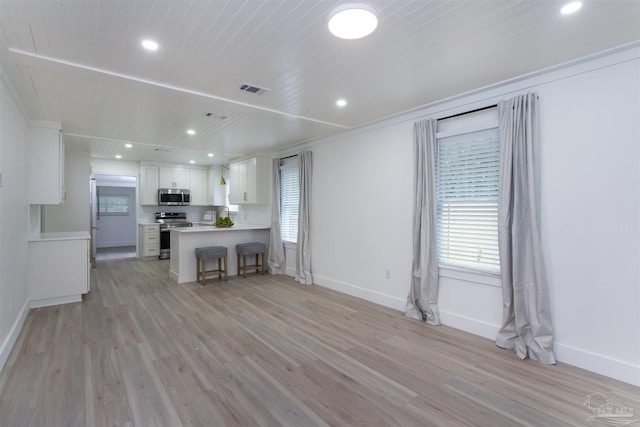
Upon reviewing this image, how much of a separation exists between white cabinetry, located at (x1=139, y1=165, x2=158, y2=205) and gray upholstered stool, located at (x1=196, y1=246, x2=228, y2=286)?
11.2 feet

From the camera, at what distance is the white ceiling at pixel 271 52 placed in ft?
6.24

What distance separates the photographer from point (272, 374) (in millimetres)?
2508

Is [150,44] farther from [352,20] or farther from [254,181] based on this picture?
[254,181]

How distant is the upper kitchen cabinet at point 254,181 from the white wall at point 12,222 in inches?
141

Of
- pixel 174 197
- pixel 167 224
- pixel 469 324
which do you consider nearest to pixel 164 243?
pixel 167 224

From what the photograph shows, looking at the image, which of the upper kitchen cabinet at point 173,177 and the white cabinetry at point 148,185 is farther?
the upper kitchen cabinet at point 173,177

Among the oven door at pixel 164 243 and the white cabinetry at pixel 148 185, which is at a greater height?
the white cabinetry at pixel 148 185

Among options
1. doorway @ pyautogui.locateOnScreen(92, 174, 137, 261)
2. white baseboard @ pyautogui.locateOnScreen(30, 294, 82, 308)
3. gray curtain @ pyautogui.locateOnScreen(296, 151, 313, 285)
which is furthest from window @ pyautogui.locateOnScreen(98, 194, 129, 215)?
gray curtain @ pyautogui.locateOnScreen(296, 151, 313, 285)

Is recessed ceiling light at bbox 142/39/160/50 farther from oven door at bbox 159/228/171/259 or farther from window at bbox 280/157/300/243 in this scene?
oven door at bbox 159/228/171/259

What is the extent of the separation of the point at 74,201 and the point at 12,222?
407 cm

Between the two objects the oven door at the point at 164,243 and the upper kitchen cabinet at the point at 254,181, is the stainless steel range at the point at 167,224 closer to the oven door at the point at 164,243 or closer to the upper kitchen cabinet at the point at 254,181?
the oven door at the point at 164,243

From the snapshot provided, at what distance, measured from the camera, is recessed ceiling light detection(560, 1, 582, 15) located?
183 cm

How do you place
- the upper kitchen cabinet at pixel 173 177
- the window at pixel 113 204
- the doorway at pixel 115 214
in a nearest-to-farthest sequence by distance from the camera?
the upper kitchen cabinet at pixel 173 177, the doorway at pixel 115 214, the window at pixel 113 204

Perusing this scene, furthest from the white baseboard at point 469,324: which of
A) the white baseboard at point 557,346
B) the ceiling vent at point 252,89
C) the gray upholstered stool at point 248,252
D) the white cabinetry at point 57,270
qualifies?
the white cabinetry at point 57,270
